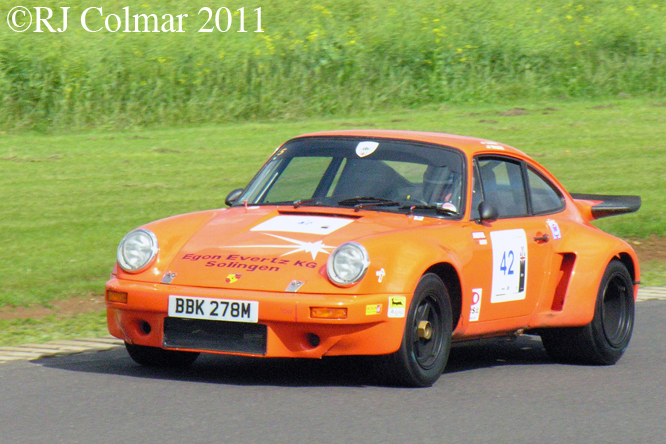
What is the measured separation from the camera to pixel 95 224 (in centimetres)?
1212

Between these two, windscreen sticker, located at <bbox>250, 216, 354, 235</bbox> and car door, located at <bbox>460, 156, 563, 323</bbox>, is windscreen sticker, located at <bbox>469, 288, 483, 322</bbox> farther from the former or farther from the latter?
windscreen sticker, located at <bbox>250, 216, 354, 235</bbox>

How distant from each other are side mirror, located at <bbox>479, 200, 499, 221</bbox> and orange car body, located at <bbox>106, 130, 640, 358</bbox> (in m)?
0.06

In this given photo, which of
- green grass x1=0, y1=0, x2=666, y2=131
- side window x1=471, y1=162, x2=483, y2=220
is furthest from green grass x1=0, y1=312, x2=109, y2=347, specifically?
green grass x1=0, y1=0, x2=666, y2=131

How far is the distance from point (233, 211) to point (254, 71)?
1438 cm

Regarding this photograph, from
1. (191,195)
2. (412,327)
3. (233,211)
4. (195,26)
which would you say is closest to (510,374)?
(412,327)

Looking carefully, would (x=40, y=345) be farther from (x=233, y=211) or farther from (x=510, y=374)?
(x=510, y=374)

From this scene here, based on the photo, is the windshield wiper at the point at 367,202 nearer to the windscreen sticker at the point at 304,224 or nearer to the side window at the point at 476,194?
the windscreen sticker at the point at 304,224

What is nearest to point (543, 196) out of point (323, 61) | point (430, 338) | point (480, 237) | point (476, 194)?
point (476, 194)

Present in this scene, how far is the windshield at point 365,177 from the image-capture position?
263 inches

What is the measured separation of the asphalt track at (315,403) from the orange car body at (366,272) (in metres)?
0.27

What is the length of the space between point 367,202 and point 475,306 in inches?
34.7

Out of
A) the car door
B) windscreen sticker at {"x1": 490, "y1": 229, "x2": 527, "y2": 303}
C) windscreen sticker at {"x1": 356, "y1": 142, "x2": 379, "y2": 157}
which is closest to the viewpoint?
the car door

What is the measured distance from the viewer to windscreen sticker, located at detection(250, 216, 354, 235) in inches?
243

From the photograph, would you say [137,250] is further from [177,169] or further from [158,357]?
[177,169]
